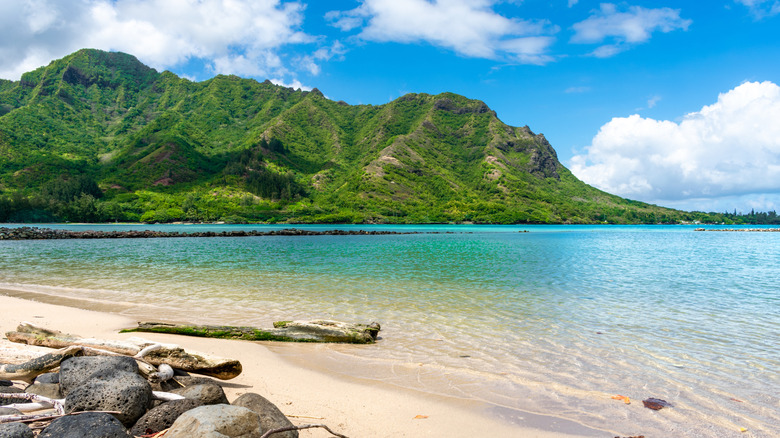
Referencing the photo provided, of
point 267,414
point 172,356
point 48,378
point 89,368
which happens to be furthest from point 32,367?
point 267,414

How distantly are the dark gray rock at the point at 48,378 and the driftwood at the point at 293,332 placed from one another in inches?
199

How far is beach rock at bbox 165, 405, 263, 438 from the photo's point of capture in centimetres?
390

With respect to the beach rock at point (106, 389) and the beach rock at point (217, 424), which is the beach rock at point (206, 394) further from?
the beach rock at point (217, 424)

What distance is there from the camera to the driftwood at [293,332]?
10.6m

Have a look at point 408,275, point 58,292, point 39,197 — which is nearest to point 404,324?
point 408,275

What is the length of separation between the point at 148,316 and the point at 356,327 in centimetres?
804

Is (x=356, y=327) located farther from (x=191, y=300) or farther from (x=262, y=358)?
(x=191, y=300)

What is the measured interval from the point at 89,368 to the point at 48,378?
0.75 metres

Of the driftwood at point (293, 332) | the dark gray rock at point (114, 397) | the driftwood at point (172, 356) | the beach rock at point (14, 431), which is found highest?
the beach rock at point (14, 431)

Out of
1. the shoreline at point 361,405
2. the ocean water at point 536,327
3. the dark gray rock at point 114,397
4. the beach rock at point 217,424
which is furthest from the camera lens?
the ocean water at point 536,327

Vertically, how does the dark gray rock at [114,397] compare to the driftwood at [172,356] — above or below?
above

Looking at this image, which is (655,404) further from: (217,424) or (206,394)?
(206,394)

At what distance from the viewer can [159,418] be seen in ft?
14.9

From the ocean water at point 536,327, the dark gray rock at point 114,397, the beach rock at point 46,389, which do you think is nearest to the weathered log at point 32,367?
the beach rock at point 46,389
